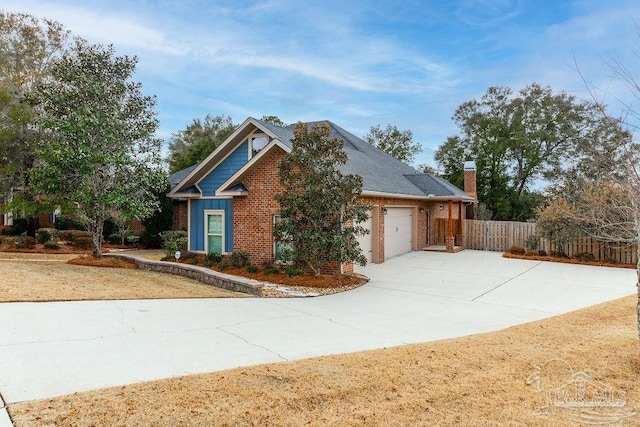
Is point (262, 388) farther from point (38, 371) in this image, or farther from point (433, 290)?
point (433, 290)

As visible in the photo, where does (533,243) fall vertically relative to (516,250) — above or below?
above

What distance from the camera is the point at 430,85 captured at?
868 inches

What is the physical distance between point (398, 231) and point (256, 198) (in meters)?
7.31

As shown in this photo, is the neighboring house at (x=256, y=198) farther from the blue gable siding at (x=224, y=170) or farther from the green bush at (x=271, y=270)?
the green bush at (x=271, y=270)

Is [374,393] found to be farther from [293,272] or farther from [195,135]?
[195,135]

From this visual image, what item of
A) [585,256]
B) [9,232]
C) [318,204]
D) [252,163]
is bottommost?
[585,256]

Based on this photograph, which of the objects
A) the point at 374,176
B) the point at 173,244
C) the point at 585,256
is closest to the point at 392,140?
the point at 374,176

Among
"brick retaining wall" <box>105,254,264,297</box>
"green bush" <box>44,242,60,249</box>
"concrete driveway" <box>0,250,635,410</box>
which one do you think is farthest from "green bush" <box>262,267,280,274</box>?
"green bush" <box>44,242,60,249</box>

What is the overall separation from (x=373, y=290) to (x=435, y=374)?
20.5ft

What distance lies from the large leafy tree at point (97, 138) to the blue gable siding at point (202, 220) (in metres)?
1.73

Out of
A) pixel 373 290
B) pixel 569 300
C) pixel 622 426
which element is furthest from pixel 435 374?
pixel 569 300

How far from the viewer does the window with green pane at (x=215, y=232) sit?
594 inches

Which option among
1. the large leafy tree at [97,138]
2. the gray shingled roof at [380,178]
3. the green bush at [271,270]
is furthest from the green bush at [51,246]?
the gray shingled roof at [380,178]

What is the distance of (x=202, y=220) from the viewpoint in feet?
51.2
